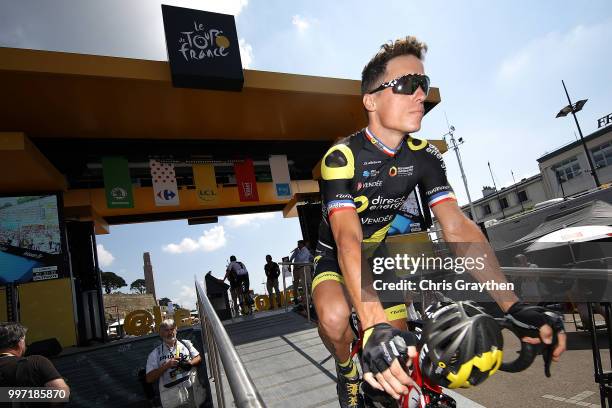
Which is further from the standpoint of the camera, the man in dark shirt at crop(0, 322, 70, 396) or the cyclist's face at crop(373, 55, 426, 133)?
the man in dark shirt at crop(0, 322, 70, 396)

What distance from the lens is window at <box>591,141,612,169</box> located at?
3806 cm

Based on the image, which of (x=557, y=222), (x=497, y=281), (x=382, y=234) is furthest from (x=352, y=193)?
(x=557, y=222)

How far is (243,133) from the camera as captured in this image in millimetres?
10492

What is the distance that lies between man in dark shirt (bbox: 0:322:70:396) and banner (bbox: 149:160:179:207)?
640 cm

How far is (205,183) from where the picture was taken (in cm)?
1141

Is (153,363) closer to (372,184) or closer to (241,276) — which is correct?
(372,184)

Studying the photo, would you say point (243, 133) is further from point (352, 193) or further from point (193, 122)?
point (352, 193)

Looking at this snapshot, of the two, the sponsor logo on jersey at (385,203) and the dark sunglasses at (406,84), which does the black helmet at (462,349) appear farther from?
the dark sunglasses at (406,84)

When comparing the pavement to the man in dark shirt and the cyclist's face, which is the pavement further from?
the cyclist's face

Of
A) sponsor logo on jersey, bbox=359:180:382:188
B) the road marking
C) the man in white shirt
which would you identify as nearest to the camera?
sponsor logo on jersey, bbox=359:180:382:188

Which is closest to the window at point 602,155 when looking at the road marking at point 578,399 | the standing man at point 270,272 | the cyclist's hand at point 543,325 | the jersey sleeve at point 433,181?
the standing man at point 270,272

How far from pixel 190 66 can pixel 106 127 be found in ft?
9.48

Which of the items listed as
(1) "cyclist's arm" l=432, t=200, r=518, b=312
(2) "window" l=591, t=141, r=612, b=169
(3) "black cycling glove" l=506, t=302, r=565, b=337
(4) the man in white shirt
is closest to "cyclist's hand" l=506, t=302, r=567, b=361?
(3) "black cycling glove" l=506, t=302, r=565, b=337

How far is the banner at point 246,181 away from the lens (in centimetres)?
1171
